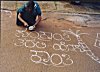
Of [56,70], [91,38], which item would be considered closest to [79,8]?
[91,38]

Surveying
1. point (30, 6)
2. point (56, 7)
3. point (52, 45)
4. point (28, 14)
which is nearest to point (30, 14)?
point (28, 14)

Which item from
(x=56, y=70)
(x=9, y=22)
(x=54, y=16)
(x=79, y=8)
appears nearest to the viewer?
(x=56, y=70)

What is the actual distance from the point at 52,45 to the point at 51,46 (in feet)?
0.17

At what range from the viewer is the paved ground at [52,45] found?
5.56 metres

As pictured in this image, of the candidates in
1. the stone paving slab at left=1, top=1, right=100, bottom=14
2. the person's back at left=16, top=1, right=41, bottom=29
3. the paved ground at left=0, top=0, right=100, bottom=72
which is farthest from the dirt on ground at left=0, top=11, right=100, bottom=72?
the stone paving slab at left=1, top=1, right=100, bottom=14

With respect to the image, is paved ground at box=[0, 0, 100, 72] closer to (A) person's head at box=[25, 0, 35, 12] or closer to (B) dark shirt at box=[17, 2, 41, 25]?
(B) dark shirt at box=[17, 2, 41, 25]

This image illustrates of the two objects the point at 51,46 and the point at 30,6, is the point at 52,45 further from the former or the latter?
the point at 30,6

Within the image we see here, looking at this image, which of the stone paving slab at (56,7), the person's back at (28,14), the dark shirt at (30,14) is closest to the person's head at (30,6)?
the person's back at (28,14)

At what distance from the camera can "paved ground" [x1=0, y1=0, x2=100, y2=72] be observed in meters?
5.56

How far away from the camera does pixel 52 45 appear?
629 centimetres

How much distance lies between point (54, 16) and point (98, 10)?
4.77 ft

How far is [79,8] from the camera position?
8.27 meters

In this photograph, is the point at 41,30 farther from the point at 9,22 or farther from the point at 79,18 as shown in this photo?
the point at 79,18

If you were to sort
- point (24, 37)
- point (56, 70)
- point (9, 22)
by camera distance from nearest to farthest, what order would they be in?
1. point (56, 70)
2. point (24, 37)
3. point (9, 22)
